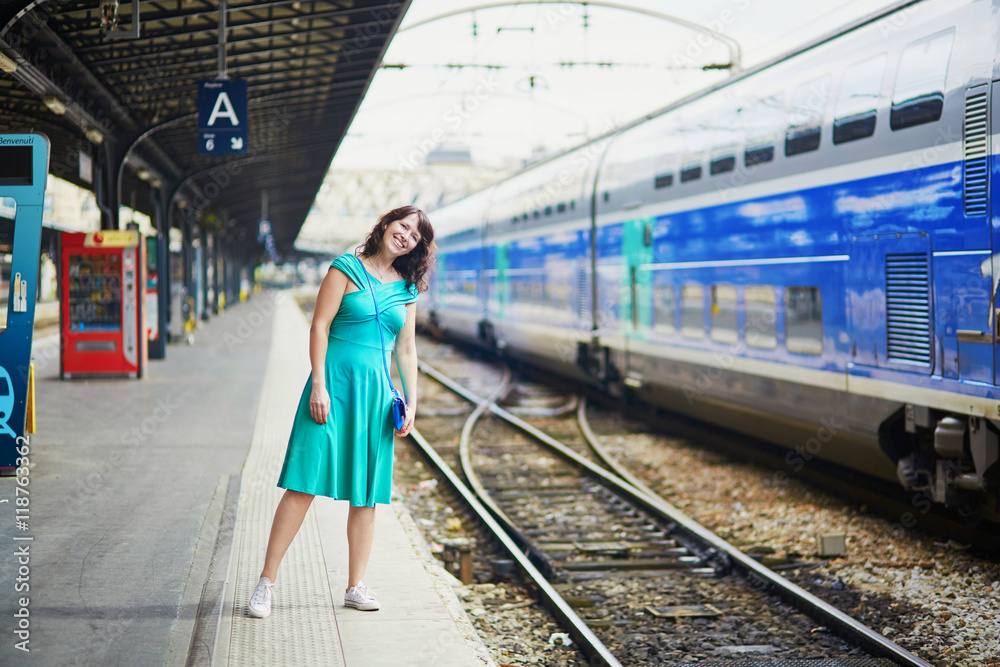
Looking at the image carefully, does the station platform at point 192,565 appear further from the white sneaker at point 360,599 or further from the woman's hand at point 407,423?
the woman's hand at point 407,423

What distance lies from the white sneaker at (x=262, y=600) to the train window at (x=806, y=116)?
533 centimetres

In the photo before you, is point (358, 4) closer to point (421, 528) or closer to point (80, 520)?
point (421, 528)

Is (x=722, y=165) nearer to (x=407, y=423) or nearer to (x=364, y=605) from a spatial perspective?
(x=407, y=423)

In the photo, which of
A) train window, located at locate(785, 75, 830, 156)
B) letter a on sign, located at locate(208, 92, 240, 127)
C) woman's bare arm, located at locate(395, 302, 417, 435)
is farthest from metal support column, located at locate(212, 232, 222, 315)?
woman's bare arm, located at locate(395, 302, 417, 435)

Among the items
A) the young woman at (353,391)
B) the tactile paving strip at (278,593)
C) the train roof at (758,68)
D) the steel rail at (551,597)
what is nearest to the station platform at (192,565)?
the tactile paving strip at (278,593)

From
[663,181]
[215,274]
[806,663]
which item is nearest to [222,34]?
[663,181]

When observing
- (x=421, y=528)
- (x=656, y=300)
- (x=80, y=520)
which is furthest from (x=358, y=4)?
(x=80, y=520)

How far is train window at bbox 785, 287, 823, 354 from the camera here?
7.73 m

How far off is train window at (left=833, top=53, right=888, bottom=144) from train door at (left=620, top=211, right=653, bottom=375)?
3.85 metres

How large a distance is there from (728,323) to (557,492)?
221cm

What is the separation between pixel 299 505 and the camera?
436cm

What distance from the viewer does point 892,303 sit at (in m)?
6.77

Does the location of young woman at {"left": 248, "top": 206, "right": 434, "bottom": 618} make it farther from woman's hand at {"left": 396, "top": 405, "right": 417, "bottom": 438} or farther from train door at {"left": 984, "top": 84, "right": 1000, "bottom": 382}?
train door at {"left": 984, "top": 84, "right": 1000, "bottom": 382}

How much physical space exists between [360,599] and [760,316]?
519 cm
